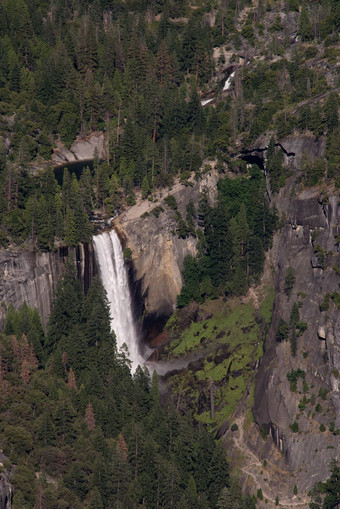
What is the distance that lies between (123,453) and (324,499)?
27511 millimetres

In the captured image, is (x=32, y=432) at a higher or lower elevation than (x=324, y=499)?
higher

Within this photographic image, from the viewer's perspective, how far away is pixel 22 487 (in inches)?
7308

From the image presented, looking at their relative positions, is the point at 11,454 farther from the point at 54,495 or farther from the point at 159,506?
the point at 159,506

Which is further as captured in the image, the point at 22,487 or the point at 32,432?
the point at 32,432

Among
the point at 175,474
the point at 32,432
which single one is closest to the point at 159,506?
the point at 175,474

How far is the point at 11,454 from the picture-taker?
192375 millimetres

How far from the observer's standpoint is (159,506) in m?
196

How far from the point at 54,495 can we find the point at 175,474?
18.0 m

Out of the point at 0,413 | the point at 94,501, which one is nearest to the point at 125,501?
the point at 94,501

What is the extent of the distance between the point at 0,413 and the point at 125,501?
20949 millimetres

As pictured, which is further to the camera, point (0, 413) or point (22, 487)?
point (0, 413)

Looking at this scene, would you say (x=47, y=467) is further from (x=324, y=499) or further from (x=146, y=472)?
(x=324, y=499)

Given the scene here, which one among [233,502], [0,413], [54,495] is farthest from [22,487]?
[233,502]

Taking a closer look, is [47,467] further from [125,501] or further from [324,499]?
[324,499]
